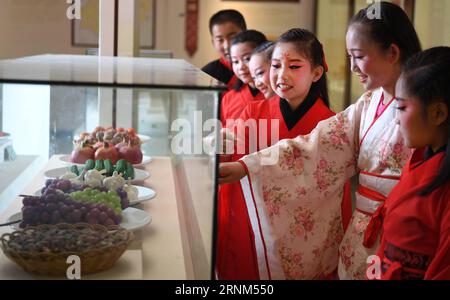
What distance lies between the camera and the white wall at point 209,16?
20.1 feet

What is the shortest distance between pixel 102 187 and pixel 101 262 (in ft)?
1.26

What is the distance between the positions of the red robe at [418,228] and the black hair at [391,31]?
32cm

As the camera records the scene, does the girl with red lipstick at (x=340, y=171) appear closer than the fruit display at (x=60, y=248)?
No

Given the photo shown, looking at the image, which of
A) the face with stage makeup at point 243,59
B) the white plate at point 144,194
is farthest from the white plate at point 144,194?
the face with stage makeup at point 243,59

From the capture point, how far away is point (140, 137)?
1834mm

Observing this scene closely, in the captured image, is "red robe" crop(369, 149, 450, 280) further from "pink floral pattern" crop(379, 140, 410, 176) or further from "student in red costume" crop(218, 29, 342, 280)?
"student in red costume" crop(218, 29, 342, 280)

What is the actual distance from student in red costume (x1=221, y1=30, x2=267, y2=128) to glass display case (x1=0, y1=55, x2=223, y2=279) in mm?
645

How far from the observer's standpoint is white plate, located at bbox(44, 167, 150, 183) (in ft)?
5.17

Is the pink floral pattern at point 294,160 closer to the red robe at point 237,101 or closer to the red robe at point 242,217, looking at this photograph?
the red robe at point 242,217

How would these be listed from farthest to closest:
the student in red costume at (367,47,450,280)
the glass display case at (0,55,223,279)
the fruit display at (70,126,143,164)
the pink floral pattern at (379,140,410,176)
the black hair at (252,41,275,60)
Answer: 1. the black hair at (252,41,275,60)
2. the fruit display at (70,126,143,164)
3. the pink floral pattern at (379,140,410,176)
4. the student in red costume at (367,47,450,280)
5. the glass display case at (0,55,223,279)

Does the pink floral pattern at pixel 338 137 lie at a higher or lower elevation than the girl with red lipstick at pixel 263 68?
lower

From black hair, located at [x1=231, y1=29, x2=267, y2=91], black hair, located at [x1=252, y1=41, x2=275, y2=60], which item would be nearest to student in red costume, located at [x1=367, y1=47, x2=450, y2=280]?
black hair, located at [x1=252, y1=41, x2=275, y2=60]

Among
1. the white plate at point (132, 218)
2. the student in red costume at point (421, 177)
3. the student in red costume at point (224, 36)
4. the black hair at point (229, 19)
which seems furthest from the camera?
the black hair at point (229, 19)

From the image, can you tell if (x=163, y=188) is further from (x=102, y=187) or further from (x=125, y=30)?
(x=125, y=30)
